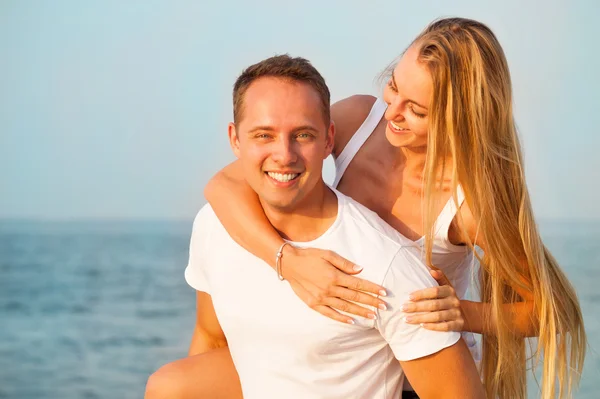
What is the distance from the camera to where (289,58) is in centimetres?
235

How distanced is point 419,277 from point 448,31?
739 millimetres

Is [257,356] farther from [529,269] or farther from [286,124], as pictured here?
[529,269]

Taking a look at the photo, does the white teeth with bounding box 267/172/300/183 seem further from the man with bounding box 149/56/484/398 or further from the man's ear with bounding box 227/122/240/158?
the man's ear with bounding box 227/122/240/158

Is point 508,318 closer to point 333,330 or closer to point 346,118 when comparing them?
point 333,330

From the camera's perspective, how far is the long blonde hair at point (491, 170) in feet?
8.15

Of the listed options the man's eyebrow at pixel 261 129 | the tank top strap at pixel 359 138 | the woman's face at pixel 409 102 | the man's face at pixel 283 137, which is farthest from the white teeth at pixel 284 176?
the tank top strap at pixel 359 138

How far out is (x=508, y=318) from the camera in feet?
8.50

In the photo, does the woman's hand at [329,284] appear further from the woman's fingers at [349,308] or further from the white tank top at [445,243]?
the white tank top at [445,243]

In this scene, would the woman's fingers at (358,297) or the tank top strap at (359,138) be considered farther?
the tank top strap at (359,138)

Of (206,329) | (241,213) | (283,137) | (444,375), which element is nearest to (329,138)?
(283,137)

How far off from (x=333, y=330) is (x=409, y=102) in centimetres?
69

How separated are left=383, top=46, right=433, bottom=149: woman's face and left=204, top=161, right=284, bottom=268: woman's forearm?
0.45 meters

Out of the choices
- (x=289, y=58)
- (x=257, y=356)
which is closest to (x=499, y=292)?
(x=257, y=356)

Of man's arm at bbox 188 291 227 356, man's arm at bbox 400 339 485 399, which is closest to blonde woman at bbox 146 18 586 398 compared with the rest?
man's arm at bbox 400 339 485 399
